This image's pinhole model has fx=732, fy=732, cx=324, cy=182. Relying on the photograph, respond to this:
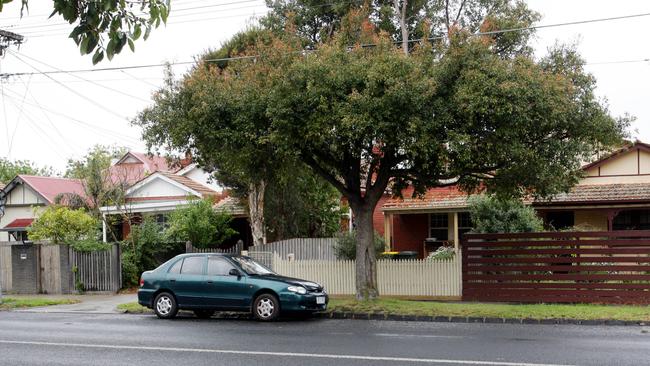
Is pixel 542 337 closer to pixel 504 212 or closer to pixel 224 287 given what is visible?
pixel 224 287

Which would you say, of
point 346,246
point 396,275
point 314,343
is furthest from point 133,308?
point 314,343

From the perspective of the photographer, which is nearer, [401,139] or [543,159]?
[401,139]

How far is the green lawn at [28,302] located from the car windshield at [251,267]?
23.9 ft

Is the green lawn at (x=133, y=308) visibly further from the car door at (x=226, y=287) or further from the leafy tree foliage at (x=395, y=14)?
the leafy tree foliage at (x=395, y=14)

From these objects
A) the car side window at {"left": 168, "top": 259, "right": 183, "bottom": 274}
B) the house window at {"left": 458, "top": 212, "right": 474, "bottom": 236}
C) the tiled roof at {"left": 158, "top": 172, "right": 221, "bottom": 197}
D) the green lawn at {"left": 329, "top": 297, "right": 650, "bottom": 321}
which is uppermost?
the tiled roof at {"left": 158, "top": 172, "right": 221, "bottom": 197}

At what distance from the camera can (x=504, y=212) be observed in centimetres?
2070

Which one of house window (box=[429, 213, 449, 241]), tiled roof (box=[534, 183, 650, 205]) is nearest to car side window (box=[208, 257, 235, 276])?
tiled roof (box=[534, 183, 650, 205])

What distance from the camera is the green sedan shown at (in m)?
15.7

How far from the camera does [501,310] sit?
1609 cm

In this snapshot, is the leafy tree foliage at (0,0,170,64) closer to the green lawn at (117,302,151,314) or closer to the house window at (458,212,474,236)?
the green lawn at (117,302,151,314)

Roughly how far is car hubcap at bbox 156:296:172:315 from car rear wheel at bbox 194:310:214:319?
68 cm

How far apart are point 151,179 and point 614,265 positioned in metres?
21.4

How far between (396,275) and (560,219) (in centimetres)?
899

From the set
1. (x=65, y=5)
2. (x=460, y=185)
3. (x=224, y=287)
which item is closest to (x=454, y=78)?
(x=460, y=185)
